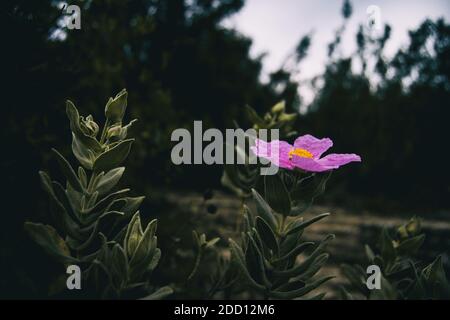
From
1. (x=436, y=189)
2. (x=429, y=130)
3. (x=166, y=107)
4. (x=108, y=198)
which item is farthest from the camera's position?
(x=429, y=130)

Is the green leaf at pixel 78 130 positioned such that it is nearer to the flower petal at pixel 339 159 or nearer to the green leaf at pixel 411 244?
the flower petal at pixel 339 159

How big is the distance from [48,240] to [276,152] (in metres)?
0.48

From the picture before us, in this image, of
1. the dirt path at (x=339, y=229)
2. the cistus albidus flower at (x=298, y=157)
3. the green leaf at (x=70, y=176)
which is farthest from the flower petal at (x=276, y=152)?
the dirt path at (x=339, y=229)

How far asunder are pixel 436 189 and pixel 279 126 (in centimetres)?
450

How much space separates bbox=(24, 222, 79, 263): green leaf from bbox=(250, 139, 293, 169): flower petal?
43cm

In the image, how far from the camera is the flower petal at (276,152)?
870mm

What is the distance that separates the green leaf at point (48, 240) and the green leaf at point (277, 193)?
409mm

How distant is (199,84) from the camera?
3.91 metres

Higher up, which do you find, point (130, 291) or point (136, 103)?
point (136, 103)

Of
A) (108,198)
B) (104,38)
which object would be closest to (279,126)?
(108,198)

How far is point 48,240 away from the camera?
884 millimetres

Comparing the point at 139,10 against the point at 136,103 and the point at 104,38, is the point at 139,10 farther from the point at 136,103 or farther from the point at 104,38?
the point at 136,103

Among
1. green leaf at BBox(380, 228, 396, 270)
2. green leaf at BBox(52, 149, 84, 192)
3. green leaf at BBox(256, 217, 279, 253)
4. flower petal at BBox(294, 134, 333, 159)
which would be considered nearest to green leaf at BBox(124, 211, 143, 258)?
green leaf at BBox(52, 149, 84, 192)

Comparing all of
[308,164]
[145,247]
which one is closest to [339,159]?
[308,164]
